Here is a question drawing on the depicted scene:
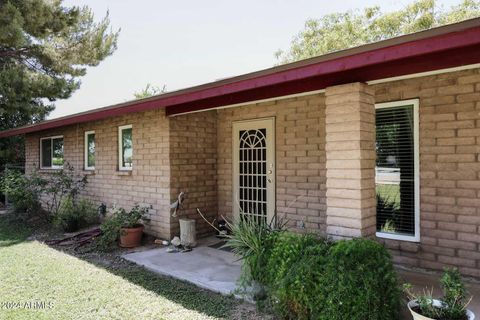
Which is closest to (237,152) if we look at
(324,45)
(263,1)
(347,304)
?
(347,304)

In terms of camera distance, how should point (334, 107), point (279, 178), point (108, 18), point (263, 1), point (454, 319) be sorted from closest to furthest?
point (454, 319) → point (334, 107) → point (279, 178) → point (108, 18) → point (263, 1)

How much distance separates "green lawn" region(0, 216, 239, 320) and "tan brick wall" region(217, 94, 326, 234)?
7.54 feet

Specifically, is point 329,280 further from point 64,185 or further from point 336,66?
point 64,185

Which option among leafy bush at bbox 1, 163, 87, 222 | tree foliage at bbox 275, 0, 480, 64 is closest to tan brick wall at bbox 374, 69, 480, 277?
leafy bush at bbox 1, 163, 87, 222

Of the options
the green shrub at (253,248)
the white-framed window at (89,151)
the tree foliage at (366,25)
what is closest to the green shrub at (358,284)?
the green shrub at (253,248)

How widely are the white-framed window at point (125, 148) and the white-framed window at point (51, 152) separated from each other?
11.2 feet

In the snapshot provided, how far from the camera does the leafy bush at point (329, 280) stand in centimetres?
293

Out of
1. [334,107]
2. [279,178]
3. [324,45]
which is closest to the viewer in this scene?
[334,107]

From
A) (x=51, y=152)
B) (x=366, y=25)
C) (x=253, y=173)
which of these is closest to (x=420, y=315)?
(x=253, y=173)

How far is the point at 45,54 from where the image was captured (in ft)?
41.8

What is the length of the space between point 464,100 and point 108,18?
13.3 metres

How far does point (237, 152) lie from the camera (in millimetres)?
6977

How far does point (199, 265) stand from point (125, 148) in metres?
3.74

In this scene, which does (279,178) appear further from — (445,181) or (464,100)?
(464,100)
